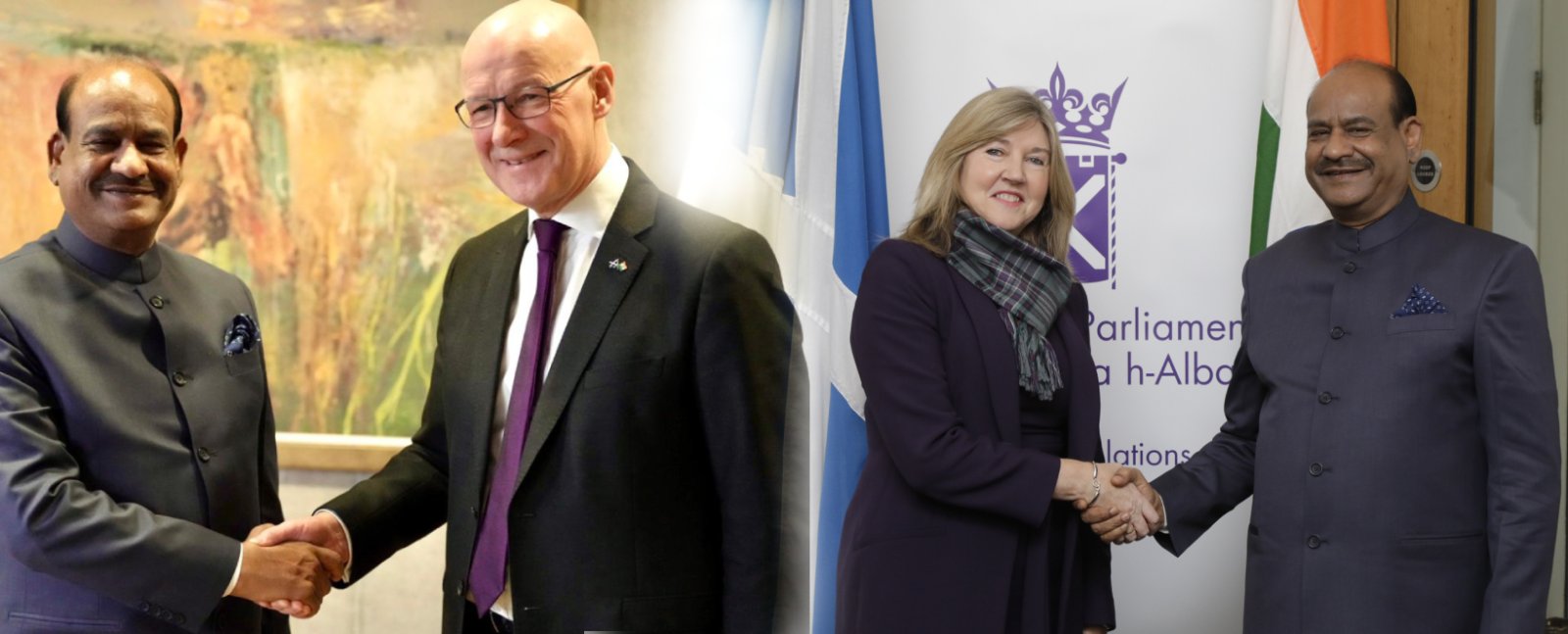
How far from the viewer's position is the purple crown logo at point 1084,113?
3225 mm

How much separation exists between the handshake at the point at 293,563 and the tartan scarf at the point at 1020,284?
1156mm

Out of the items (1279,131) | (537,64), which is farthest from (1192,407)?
(537,64)

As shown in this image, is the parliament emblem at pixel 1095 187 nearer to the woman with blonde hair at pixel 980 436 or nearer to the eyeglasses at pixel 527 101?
the woman with blonde hair at pixel 980 436

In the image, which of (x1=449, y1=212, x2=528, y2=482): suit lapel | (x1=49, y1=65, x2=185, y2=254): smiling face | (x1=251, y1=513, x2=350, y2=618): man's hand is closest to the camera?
(x1=449, y1=212, x2=528, y2=482): suit lapel

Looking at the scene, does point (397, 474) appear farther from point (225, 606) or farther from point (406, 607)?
point (406, 607)

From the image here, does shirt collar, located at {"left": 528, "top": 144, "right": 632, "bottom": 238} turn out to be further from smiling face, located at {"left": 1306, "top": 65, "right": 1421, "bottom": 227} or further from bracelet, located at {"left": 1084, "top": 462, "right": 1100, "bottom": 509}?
smiling face, located at {"left": 1306, "top": 65, "right": 1421, "bottom": 227}

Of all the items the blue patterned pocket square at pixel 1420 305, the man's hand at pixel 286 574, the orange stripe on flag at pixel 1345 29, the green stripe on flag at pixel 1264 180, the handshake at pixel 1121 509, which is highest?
the orange stripe on flag at pixel 1345 29

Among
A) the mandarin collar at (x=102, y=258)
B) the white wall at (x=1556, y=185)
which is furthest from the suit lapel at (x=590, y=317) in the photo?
the white wall at (x=1556, y=185)

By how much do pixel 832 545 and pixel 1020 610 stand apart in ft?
2.94

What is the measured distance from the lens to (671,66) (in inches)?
125

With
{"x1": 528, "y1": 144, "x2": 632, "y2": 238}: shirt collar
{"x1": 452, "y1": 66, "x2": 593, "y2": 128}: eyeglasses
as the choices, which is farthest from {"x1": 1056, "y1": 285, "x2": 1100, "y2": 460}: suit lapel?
{"x1": 452, "y1": 66, "x2": 593, "y2": 128}: eyeglasses

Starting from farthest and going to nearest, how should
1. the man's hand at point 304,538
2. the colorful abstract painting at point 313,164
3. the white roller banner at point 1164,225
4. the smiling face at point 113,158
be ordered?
the colorful abstract painting at point 313,164 < the white roller banner at point 1164,225 < the man's hand at point 304,538 < the smiling face at point 113,158

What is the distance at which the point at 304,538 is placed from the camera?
219 centimetres

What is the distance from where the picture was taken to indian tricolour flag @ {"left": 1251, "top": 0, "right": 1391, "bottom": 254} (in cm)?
301
